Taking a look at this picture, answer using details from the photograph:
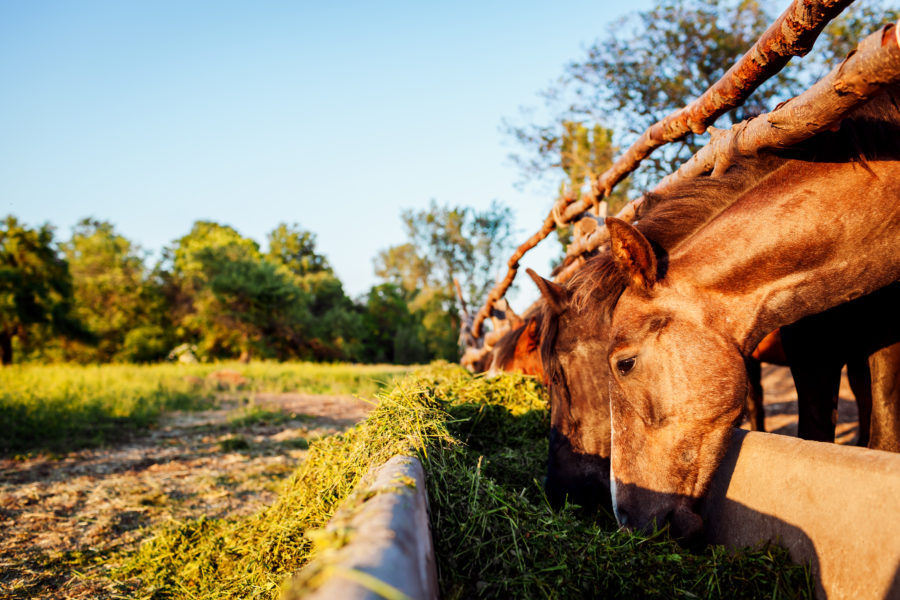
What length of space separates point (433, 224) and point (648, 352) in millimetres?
42853

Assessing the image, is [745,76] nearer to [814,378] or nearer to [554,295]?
[554,295]

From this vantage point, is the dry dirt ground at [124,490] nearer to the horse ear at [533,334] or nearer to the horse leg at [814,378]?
the horse ear at [533,334]

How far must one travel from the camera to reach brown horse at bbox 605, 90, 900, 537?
201 centimetres

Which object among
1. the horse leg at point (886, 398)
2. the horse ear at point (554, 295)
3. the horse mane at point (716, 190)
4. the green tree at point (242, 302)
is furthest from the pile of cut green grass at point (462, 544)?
the green tree at point (242, 302)

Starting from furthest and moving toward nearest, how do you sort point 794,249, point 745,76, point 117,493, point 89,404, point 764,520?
point 89,404 → point 117,493 → point 745,76 → point 794,249 → point 764,520

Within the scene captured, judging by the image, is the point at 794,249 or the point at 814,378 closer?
the point at 794,249

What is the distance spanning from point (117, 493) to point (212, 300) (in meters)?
25.1

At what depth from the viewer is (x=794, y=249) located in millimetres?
2062

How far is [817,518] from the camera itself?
1.51 m

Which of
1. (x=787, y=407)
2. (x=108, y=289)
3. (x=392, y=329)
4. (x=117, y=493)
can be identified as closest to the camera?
(x=117, y=493)

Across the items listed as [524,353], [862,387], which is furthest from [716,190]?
[524,353]

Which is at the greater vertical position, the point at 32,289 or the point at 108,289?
the point at 108,289

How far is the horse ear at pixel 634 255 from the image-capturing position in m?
2.16

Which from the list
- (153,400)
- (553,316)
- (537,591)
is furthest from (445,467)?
(153,400)
